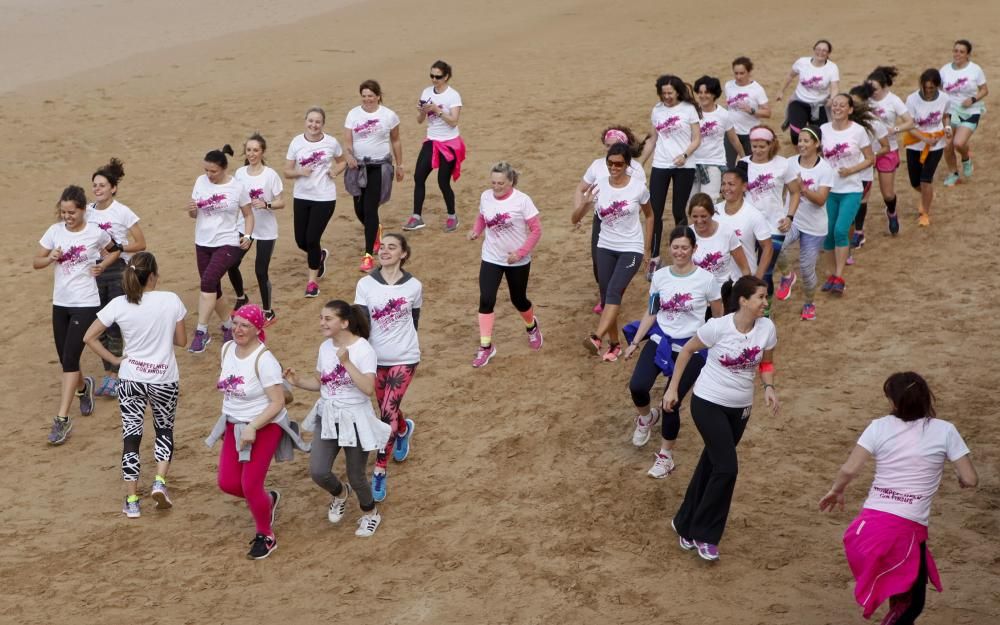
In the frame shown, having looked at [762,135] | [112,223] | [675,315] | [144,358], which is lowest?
[144,358]

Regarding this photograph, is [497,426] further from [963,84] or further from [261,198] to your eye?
[963,84]

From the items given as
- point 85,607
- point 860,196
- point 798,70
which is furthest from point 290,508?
point 798,70

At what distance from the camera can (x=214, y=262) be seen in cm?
1215

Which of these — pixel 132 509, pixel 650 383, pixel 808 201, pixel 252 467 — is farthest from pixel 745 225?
pixel 132 509

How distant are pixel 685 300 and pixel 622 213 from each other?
219 centimetres

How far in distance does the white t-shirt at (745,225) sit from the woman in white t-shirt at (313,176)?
4.46m

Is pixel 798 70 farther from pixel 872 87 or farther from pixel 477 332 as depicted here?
pixel 477 332

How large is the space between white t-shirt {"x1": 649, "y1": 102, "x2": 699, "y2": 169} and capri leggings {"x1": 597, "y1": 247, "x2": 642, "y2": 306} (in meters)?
2.09

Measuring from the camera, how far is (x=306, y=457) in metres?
10.5

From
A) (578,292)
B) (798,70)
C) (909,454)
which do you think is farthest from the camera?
(798,70)

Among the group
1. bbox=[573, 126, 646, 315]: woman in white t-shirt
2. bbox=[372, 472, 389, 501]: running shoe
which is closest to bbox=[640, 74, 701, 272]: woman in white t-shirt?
bbox=[573, 126, 646, 315]: woman in white t-shirt

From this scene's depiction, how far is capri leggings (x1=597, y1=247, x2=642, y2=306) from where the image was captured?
11297mm

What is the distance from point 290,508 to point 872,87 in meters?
8.54

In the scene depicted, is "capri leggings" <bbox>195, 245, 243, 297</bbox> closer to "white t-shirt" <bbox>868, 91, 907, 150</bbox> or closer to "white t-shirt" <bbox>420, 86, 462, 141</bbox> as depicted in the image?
"white t-shirt" <bbox>420, 86, 462, 141</bbox>
